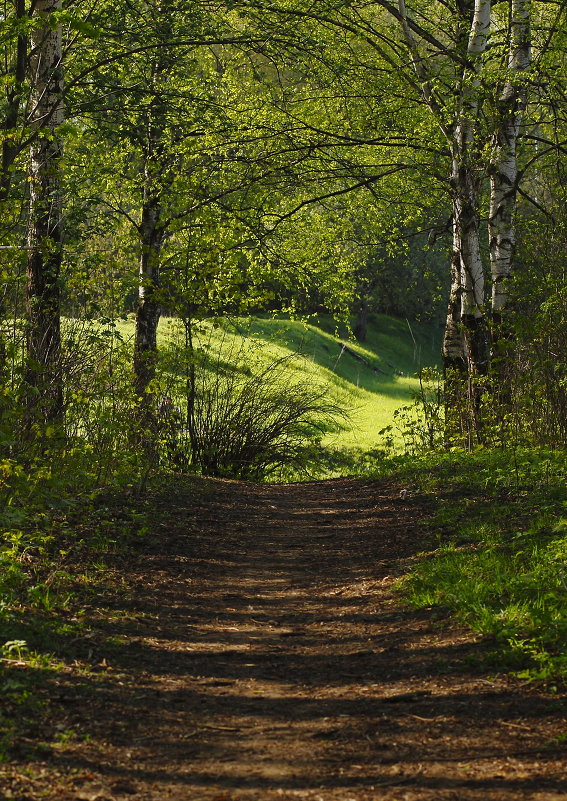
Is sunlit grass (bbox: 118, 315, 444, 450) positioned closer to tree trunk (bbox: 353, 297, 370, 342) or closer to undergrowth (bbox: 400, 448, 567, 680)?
tree trunk (bbox: 353, 297, 370, 342)

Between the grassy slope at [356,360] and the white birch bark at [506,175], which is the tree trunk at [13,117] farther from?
the white birch bark at [506,175]

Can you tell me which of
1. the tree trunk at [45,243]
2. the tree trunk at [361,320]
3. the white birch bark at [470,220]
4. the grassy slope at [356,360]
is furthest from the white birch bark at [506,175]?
the tree trunk at [361,320]

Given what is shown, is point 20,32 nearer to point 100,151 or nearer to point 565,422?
point 565,422

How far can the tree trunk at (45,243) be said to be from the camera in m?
7.77

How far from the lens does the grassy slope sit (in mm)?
24094

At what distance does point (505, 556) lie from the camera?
637 centimetres

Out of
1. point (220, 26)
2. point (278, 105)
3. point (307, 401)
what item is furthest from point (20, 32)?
point (307, 401)

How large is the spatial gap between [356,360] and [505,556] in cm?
3732

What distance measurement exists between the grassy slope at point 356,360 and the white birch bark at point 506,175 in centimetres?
389

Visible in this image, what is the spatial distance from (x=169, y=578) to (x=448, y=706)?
3.08 m

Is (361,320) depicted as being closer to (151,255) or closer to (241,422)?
(241,422)

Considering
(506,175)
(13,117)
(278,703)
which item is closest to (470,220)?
(506,175)

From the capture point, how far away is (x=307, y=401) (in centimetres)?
1509

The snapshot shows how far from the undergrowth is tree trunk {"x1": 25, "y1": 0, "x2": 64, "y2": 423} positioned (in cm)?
342
